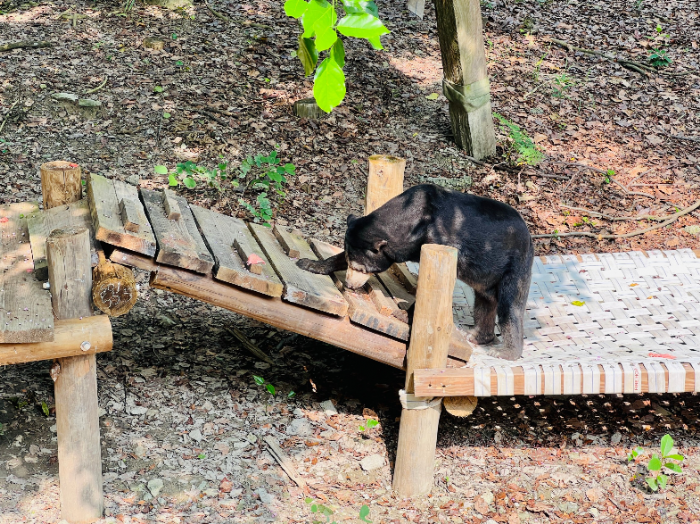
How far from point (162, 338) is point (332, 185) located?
2.71 m

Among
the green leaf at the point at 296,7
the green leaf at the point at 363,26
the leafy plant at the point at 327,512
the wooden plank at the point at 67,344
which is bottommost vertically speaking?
the leafy plant at the point at 327,512

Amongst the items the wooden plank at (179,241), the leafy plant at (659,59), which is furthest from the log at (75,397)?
the leafy plant at (659,59)

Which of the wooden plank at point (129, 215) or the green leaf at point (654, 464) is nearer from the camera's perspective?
the wooden plank at point (129, 215)

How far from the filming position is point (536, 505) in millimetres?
3979

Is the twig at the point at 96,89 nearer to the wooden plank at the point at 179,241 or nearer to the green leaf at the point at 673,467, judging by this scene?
the wooden plank at the point at 179,241

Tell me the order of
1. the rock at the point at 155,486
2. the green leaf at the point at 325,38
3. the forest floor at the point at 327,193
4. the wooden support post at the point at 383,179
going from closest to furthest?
the green leaf at the point at 325,38, the rock at the point at 155,486, the forest floor at the point at 327,193, the wooden support post at the point at 383,179

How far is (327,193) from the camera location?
7062 mm

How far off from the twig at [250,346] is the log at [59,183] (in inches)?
64.4

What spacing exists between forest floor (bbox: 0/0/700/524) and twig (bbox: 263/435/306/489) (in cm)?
4

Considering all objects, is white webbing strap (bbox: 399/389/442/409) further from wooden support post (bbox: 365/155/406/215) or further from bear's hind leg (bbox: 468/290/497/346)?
wooden support post (bbox: 365/155/406/215)

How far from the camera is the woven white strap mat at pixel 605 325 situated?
3750 mm

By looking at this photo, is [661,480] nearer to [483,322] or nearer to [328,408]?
[483,322]

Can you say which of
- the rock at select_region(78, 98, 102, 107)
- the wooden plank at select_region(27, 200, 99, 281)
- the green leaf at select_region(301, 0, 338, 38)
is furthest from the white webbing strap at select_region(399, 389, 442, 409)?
the rock at select_region(78, 98, 102, 107)

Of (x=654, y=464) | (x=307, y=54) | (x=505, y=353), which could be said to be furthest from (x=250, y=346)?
(x=307, y=54)
